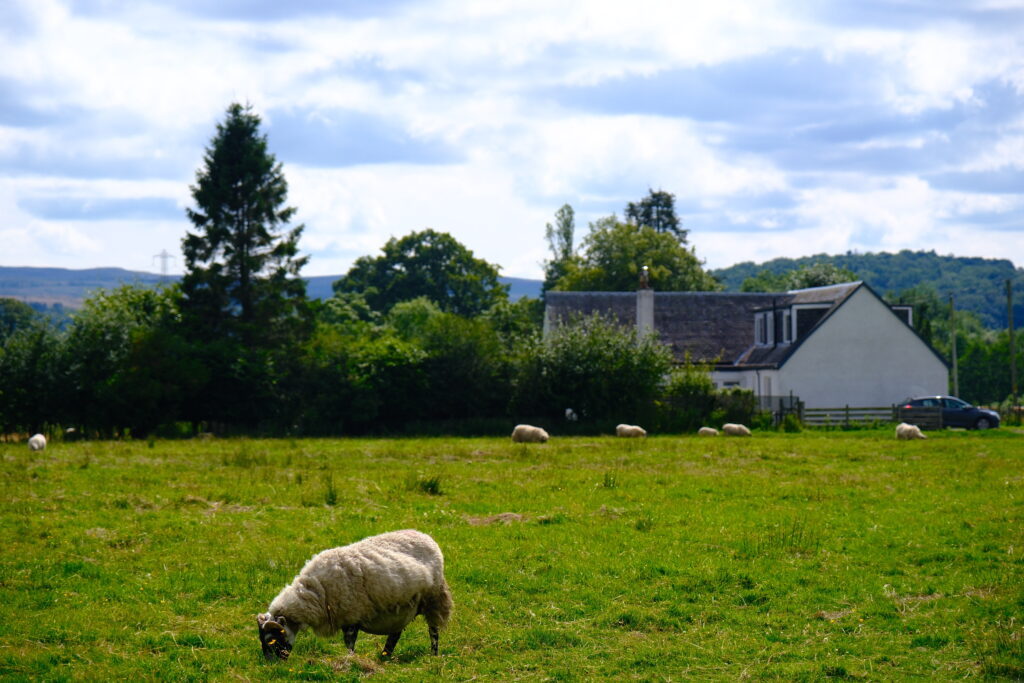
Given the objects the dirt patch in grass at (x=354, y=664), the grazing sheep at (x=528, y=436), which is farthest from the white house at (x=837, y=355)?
the dirt patch in grass at (x=354, y=664)

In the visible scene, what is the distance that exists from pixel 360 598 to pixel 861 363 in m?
50.9

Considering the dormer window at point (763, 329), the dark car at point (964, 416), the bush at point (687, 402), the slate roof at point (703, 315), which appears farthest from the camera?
the slate roof at point (703, 315)

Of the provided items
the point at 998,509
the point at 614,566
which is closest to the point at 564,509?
the point at 614,566

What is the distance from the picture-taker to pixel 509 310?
9769 centimetres

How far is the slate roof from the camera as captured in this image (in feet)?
197

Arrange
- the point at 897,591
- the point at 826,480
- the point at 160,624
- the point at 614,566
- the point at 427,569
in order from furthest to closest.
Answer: the point at 826,480 < the point at 614,566 < the point at 897,591 < the point at 160,624 < the point at 427,569

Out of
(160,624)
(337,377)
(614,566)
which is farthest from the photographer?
(337,377)

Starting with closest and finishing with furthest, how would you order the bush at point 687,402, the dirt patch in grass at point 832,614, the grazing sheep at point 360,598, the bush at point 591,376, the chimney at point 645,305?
1. the grazing sheep at point 360,598
2. the dirt patch in grass at point 832,614
3. the bush at point 687,402
4. the bush at point 591,376
5. the chimney at point 645,305

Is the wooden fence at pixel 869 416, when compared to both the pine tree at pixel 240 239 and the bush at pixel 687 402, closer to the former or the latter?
the bush at pixel 687 402

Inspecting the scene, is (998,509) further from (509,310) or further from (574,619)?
(509,310)

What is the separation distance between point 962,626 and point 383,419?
37.5 meters

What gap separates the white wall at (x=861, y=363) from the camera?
55281 millimetres

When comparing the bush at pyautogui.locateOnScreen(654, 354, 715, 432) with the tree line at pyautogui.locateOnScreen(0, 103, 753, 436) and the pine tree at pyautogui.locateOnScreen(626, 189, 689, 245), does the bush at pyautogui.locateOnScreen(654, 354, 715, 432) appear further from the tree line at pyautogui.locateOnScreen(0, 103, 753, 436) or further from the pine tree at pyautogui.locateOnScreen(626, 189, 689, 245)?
the pine tree at pyautogui.locateOnScreen(626, 189, 689, 245)

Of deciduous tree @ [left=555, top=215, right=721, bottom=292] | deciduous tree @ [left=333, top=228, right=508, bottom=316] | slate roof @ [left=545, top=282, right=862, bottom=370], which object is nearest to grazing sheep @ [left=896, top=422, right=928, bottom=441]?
slate roof @ [left=545, top=282, right=862, bottom=370]
